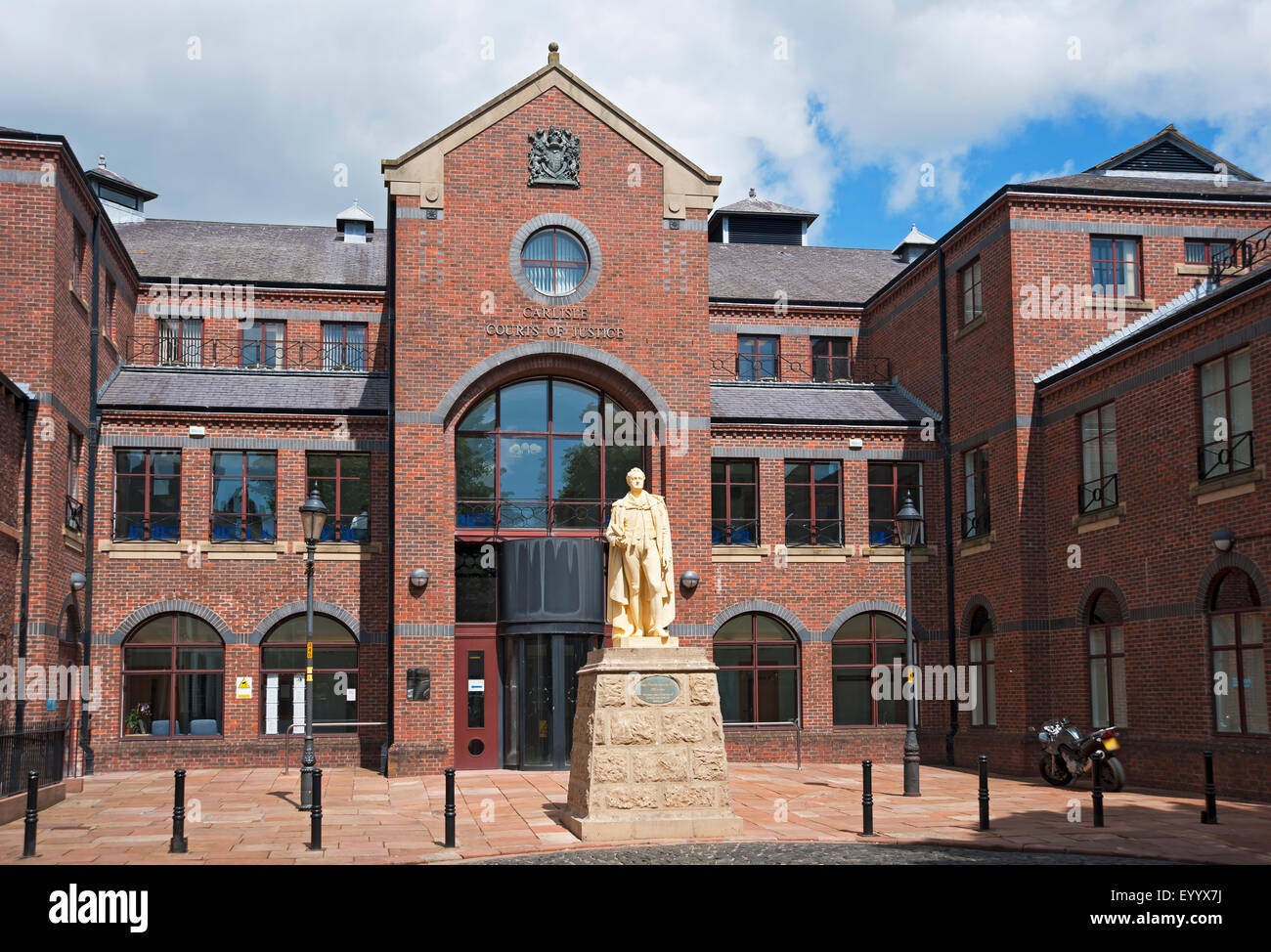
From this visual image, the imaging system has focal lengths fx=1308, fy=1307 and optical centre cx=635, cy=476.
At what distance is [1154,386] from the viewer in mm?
22281

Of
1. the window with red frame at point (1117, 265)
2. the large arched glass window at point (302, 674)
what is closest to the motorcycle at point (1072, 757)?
the window with red frame at point (1117, 265)

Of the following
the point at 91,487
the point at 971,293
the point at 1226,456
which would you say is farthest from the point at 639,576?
the point at 91,487

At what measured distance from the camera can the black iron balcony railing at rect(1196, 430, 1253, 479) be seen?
19.8 meters

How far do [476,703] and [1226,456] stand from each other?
1409cm

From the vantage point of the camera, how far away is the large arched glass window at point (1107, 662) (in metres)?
23.0

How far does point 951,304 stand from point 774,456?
17.0 ft

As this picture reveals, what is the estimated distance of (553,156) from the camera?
87.5 feet

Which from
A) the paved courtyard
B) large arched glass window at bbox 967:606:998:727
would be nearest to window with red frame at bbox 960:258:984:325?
large arched glass window at bbox 967:606:998:727

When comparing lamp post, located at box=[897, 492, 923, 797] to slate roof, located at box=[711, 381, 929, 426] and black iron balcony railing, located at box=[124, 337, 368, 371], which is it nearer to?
slate roof, located at box=[711, 381, 929, 426]

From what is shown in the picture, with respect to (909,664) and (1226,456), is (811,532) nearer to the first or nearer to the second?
(909,664)

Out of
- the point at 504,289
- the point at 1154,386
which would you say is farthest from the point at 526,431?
the point at 1154,386

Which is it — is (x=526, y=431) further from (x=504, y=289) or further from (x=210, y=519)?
(x=210, y=519)

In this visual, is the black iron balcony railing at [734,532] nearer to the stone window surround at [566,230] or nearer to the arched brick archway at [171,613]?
the stone window surround at [566,230]

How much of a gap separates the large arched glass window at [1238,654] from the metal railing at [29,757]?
1780cm
